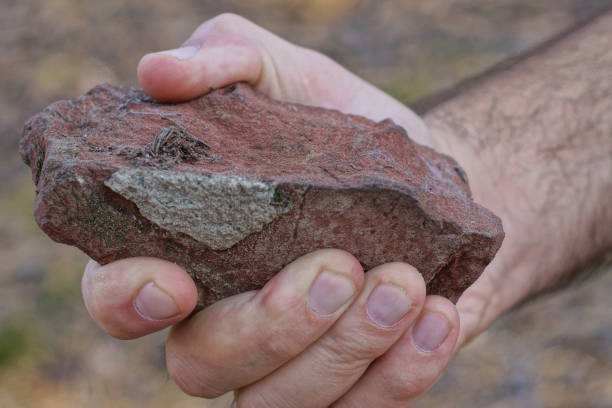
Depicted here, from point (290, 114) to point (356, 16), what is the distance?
12.9 ft

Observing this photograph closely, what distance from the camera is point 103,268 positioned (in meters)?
1.95

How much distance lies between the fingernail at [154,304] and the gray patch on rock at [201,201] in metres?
0.17

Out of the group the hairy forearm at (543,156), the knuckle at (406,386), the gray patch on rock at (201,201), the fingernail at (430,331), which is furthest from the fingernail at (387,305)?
the hairy forearm at (543,156)

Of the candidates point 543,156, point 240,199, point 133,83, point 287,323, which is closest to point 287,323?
point 287,323

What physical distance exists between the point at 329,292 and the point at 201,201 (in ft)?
1.31

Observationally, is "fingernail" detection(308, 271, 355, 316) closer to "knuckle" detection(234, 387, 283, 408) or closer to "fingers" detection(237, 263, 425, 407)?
"fingers" detection(237, 263, 425, 407)

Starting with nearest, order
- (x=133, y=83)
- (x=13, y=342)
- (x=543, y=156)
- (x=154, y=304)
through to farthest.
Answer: (x=154, y=304)
(x=543, y=156)
(x=13, y=342)
(x=133, y=83)

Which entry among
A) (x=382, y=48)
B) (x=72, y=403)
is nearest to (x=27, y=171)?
(x=72, y=403)

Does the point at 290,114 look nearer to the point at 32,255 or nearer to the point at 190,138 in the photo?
the point at 190,138

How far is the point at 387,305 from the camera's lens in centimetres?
196

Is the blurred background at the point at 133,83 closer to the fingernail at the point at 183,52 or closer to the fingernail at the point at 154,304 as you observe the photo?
the fingernail at the point at 154,304

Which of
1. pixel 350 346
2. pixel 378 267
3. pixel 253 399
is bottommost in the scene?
pixel 253 399

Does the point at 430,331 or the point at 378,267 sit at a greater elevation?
the point at 378,267

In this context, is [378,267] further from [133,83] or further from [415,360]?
[133,83]
